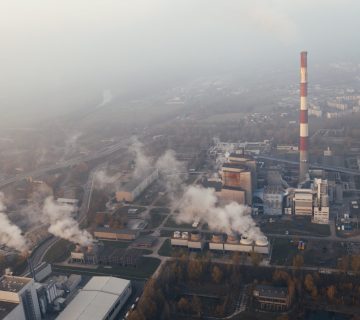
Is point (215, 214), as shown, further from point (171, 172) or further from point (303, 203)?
point (171, 172)

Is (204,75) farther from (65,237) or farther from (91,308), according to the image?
(91,308)

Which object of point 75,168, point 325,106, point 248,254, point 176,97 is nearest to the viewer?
point 248,254

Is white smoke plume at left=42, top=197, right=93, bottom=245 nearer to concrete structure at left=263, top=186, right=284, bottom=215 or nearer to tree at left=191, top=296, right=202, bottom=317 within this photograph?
tree at left=191, top=296, right=202, bottom=317

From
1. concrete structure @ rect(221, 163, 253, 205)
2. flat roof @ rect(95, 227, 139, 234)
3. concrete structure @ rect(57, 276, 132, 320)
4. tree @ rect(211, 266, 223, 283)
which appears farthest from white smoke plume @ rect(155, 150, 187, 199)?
concrete structure @ rect(57, 276, 132, 320)

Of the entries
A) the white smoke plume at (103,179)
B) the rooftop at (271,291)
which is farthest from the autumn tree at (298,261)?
Result: the white smoke plume at (103,179)

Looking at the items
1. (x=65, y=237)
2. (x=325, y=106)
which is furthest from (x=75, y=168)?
(x=325, y=106)

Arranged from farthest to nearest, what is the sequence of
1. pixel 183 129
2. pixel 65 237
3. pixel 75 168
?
pixel 183 129
pixel 75 168
pixel 65 237
